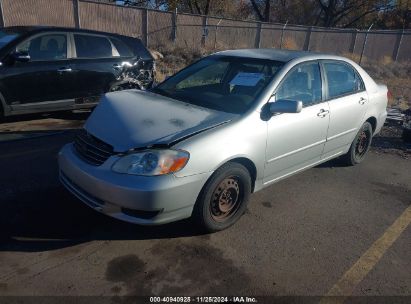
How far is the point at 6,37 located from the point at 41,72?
805mm

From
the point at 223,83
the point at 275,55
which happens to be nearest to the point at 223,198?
the point at 223,83

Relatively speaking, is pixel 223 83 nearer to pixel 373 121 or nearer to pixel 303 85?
pixel 303 85

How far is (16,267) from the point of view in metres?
2.90

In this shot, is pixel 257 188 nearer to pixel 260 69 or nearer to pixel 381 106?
pixel 260 69

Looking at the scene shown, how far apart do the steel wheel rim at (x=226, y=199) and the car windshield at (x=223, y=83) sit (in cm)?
72

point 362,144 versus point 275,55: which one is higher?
point 275,55

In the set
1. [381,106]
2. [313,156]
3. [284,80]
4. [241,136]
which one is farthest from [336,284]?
[381,106]

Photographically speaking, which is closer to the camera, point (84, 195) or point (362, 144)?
point (84, 195)

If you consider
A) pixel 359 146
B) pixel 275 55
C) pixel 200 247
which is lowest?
pixel 200 247

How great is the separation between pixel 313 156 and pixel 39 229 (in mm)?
3089

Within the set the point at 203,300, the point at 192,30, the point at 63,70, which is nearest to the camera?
the point at 203,300

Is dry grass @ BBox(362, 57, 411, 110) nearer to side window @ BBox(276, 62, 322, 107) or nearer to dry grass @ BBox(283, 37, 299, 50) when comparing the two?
dry grass @ BBox(283, 37, 299, 50)

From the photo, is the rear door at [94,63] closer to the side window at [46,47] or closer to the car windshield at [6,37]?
the side window at [46,47]

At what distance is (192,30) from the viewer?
19.3 metres
